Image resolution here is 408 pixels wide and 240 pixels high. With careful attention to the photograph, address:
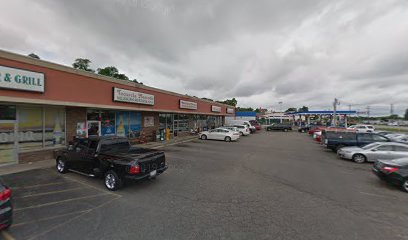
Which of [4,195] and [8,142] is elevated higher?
[8,142]

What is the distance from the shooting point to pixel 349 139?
41.7ft

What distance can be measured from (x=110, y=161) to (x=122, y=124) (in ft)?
29.6

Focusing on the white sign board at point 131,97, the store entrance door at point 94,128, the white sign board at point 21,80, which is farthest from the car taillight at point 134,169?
the store entrance door at point 94,128

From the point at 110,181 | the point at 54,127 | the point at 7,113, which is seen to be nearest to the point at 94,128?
the point at 54,127

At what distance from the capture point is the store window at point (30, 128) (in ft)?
27.8

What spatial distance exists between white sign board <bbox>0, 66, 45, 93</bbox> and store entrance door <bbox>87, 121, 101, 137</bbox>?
4409mm

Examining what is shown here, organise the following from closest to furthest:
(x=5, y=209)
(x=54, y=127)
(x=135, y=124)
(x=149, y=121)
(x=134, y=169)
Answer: (x=5, y=209)
(x=134, y=169)
(x=54, y=127)
(x=135, y=124)
(x=149, y=121)

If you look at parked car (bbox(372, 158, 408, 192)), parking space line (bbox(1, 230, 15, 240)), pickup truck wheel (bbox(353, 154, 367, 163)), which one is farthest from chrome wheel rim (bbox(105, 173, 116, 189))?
pickup truck wheel (bbox(353, 154, 367, 163))

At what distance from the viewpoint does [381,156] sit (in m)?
9.60

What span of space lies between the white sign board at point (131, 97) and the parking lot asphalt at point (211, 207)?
5.50 m

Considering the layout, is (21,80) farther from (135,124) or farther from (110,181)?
(135,124)

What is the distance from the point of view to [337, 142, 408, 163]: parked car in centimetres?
900

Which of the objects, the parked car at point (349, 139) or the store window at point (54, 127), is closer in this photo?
the store window at point (54, 127)

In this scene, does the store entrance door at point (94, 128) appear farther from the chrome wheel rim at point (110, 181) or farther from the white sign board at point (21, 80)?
the chrome wheel rim at point (110, 181)
